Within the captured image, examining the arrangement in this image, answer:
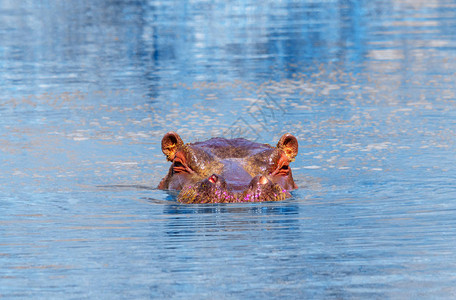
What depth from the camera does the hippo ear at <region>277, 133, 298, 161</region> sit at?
1258 centimetres


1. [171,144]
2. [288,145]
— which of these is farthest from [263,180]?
[171,144]

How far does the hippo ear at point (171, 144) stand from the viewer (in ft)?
41.6

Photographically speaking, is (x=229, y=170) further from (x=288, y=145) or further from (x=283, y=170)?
(x=288, y=145)

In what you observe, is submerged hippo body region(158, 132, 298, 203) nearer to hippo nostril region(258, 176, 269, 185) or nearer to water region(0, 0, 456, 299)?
hippo nostril region(258, 176, 269, 185)

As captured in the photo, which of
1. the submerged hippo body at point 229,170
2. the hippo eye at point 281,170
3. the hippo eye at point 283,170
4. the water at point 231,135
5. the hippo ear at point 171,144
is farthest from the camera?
the hippo ear at point 171,144

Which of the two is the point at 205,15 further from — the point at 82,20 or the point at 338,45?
the point at 338,45

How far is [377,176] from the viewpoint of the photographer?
1447 centimetres

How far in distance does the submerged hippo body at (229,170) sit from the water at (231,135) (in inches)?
10.3

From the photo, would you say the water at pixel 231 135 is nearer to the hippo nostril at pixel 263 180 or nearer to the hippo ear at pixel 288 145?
the hippo nostril at pixel 263 180

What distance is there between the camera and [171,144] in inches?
504

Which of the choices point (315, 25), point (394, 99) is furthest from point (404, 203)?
point (315, 25)

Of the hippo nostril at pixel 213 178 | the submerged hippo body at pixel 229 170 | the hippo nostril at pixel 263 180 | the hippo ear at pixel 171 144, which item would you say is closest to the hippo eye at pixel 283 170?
the submerged hippo body at pixel 229 170

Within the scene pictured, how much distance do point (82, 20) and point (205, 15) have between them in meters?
5.89

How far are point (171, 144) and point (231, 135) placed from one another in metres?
5.28
